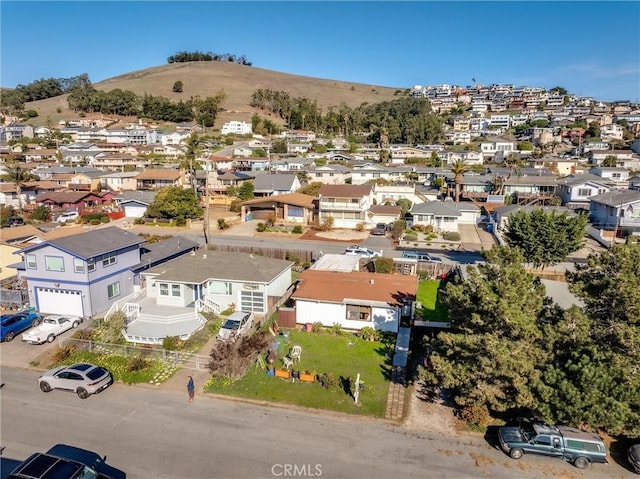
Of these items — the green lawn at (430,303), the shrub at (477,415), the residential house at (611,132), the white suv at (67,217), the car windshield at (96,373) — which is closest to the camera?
the shrub at (477,415)

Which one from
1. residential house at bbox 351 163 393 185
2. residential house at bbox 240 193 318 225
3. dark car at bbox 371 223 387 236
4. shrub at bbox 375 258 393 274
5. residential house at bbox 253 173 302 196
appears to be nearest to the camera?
shrub at bbox 375 258 393 274

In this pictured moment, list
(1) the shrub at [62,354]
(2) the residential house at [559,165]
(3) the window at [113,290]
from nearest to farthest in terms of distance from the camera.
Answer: (1) the shrub at [62,354]
(3) the window at [113,290]
(2) the residential house at [559,165]

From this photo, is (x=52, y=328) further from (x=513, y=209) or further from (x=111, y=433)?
(x=513, y=209)

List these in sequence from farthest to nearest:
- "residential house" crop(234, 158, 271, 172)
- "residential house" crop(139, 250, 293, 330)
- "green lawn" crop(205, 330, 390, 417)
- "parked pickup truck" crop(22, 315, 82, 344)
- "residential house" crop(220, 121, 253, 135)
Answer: "residential house" crop(220, 121, 253, 135) → "residential house" crop(234, 158, 271, 172) → "residential house" crop(139, 250, 293, 330) → "parked pickup truck" crop(22, 315, 82, 344) → "green lawn" crop(205, 330, 390, 417)

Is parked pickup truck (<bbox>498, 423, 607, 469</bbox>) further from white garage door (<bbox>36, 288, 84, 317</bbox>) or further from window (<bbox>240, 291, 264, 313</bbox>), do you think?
white garage door (<bbox>36, 288, 84, 317</bbox>)

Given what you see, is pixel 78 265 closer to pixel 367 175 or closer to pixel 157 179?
pixel 157 179

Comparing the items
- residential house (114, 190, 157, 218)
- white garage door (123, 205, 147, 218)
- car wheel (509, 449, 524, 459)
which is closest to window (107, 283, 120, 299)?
car wheel (509, 449, 524, 459)

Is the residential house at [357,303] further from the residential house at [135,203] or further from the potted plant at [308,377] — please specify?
the residential house at [135,203]

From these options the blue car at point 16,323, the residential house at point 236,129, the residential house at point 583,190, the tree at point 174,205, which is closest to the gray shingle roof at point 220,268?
the blue car at point 16,323
